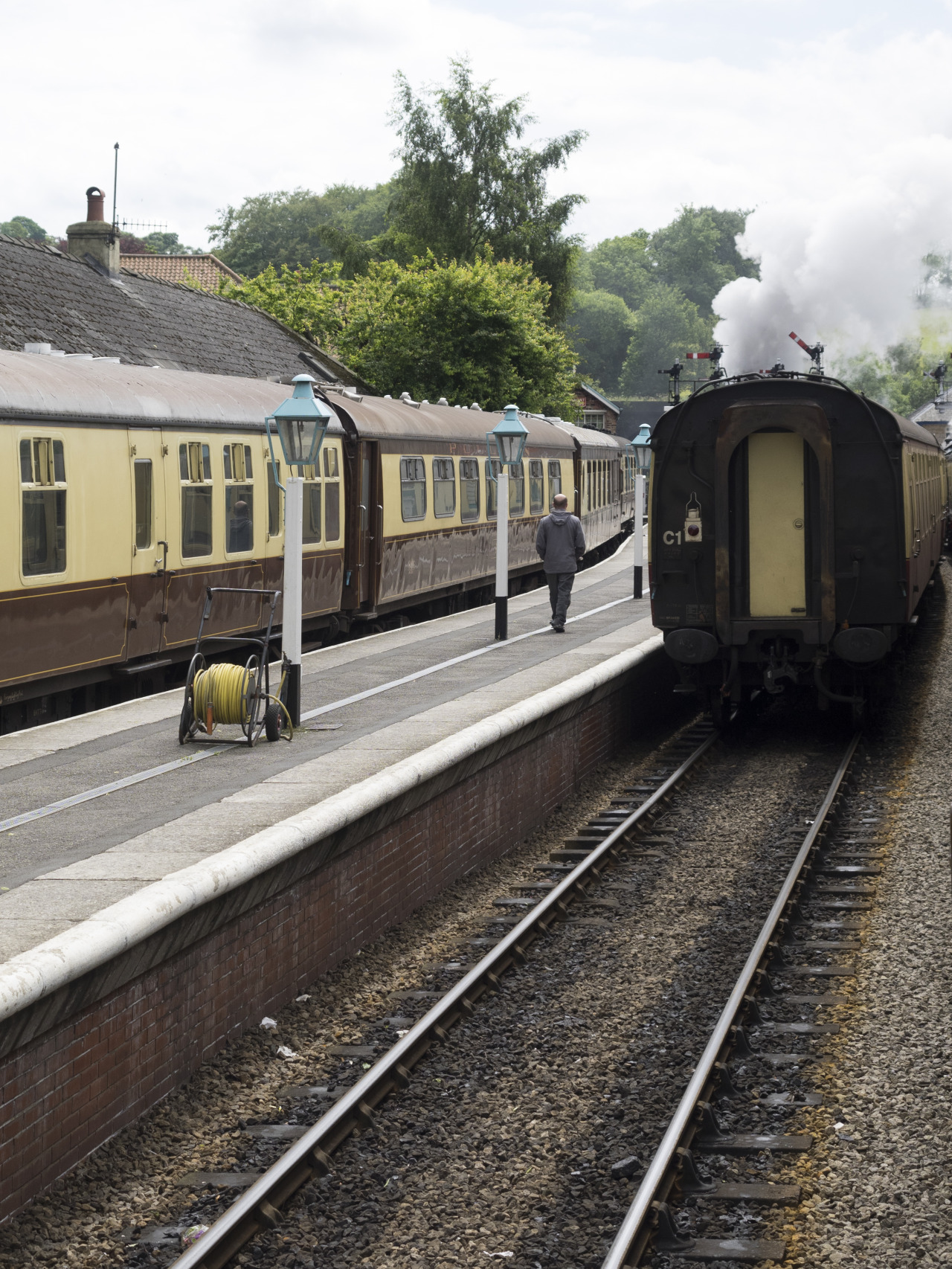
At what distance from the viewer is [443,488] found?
2273cm

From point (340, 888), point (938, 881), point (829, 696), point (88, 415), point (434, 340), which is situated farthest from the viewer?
point (434, 340)

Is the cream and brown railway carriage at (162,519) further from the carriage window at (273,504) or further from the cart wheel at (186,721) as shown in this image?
the cart wheel at (186,721)

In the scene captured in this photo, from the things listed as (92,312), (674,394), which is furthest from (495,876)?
(92,312)

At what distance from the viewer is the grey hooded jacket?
18.3m

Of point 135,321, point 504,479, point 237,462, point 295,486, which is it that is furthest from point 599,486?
point 295,486

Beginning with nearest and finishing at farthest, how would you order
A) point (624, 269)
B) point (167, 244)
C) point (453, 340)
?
point (453, 340)
point (167, 244)
point (624, 269)

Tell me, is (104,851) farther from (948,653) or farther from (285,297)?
(285,297)

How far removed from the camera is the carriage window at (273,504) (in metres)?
Result: 16.3

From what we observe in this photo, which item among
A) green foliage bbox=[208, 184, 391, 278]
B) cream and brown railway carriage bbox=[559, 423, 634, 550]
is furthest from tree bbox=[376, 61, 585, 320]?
green foliage bbox=[208, 184, 391, 278]

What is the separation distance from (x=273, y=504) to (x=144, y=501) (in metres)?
3.12

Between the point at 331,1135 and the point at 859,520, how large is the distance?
9.82 meters

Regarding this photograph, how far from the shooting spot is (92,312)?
27250 mm

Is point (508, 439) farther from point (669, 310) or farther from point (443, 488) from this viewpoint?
point (669, 310)

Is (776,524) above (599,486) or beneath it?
beneath
